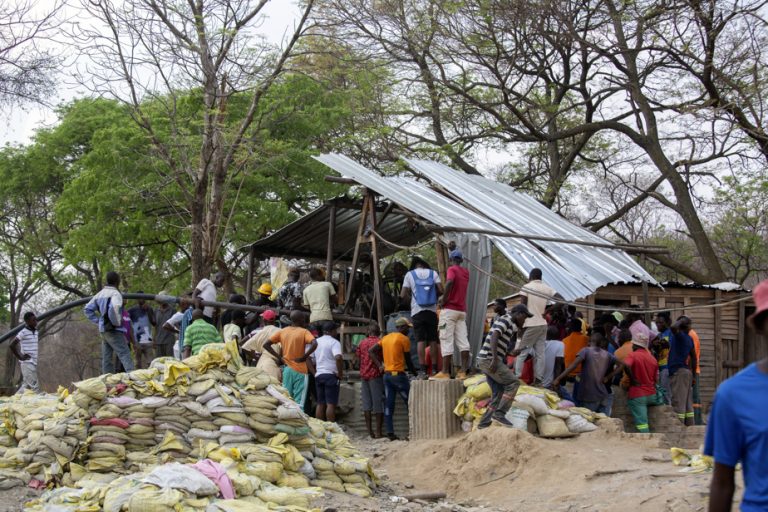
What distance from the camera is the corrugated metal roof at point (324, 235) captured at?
51.1 feet

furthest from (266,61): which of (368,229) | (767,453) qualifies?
(767,453)

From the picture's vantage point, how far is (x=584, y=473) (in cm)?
938

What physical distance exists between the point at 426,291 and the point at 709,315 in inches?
282

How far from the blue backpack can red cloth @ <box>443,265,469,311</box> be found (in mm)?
394

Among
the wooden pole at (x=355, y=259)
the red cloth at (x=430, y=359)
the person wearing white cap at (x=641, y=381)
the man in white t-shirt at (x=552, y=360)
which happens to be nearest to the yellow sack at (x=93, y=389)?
the red cloth at (x=430, y=359)

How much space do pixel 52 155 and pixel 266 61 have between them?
11408mm

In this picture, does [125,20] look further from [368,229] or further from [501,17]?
[501,17]

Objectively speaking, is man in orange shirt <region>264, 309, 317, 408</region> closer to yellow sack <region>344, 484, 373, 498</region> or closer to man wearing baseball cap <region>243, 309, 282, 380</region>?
man wearing baseball cap <region>243, 309, 282, 380</region>

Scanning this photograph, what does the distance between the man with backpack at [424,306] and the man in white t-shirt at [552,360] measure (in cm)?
144

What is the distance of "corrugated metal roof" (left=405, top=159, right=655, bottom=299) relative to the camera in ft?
38.6

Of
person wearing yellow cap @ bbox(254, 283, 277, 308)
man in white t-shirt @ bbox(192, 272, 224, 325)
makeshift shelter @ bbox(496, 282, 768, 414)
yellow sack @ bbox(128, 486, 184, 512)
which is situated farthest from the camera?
makeshift shelter @ bbox(496, 282, 768, 414)

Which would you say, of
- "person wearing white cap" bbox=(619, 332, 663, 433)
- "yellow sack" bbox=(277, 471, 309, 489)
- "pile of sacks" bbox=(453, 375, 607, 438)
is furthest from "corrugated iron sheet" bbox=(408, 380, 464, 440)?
"yellow sack" bbox=(277, 471, 309, 489)

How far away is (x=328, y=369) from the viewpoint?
37.9ft

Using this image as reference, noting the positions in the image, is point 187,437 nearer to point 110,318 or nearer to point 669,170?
point 110,318
